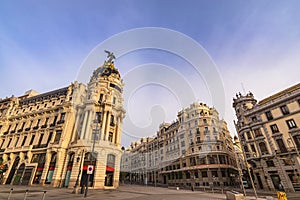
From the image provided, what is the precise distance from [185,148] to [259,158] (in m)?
19.6

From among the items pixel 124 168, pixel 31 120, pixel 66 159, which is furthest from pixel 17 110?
pixel 124 168

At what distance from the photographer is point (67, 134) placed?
1102 inches

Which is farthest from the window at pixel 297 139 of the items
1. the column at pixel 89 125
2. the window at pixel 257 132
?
the column at pixel 89 125

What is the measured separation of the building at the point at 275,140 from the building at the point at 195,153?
6.45m

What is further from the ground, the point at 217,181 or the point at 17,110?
the point at 17,110

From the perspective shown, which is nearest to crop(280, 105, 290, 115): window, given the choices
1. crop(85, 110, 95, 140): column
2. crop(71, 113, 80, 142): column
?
crop(85, 110, 95, 140): column

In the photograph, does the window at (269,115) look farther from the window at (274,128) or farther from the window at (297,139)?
the window at (297,139)

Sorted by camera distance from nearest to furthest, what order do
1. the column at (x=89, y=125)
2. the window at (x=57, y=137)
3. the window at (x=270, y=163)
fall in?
the column at (x=89, y=125)
the window at (x=57, y=137)
the window at (x=270, y=163)

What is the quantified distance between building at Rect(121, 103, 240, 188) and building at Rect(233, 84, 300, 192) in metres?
6.45

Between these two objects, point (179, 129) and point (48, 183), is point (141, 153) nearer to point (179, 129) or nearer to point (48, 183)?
point (179, 129)

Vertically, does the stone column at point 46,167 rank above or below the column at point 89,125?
below

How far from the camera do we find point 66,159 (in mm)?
26078

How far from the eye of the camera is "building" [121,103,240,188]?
130ft

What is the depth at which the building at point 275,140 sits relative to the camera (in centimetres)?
2540
